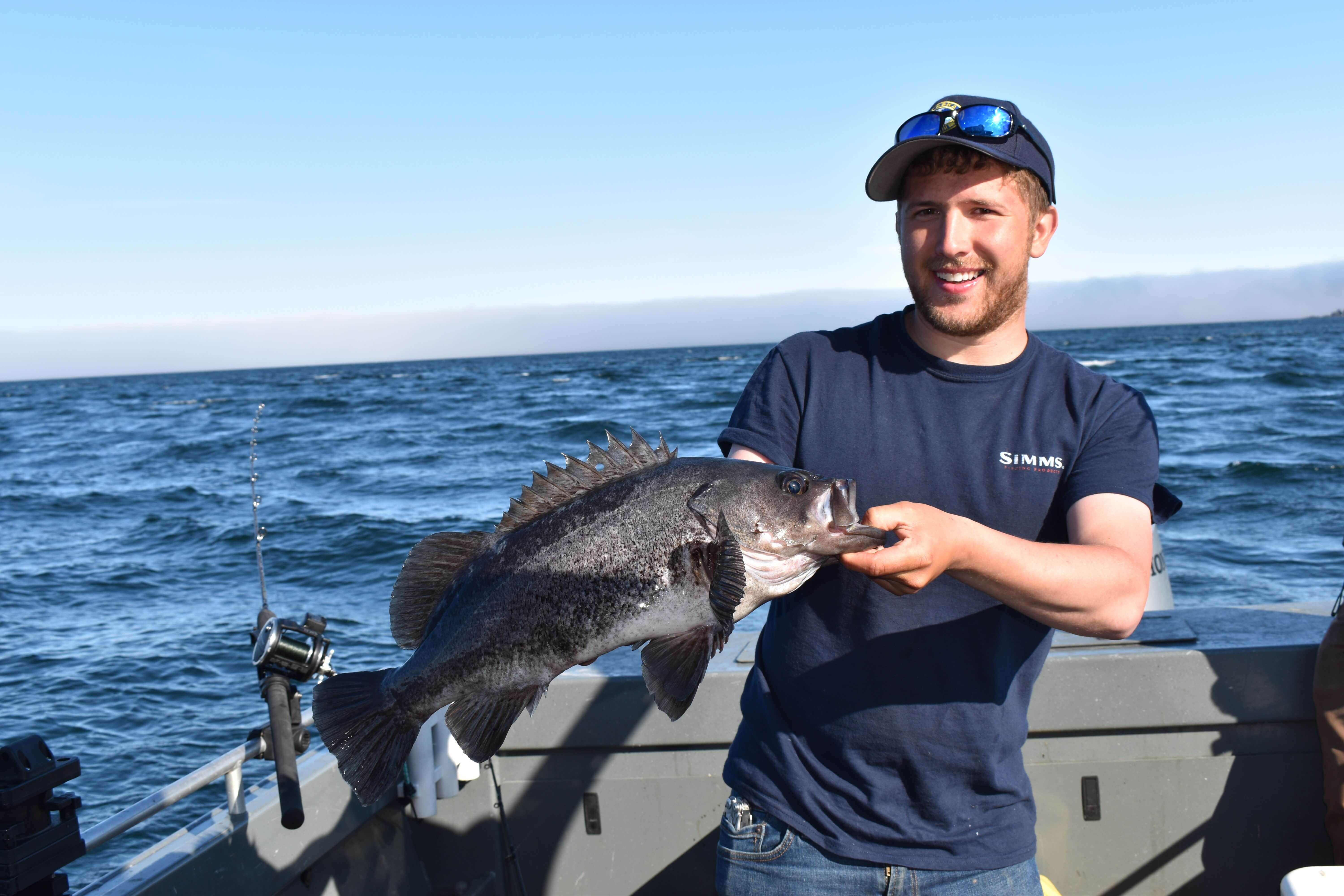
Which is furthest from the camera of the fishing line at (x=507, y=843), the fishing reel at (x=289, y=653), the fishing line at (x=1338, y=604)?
the fishing line at (x=507, y=843)

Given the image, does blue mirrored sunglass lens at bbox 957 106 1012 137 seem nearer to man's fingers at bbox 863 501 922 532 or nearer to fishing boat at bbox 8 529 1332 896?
man's fingers at bbox 863 501 922 532

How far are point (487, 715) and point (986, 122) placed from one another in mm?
1832

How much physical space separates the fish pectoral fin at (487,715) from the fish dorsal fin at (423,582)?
0.79 ft

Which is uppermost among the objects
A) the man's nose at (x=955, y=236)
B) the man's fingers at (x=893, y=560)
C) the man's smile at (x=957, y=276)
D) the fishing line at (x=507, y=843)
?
the man's nose at (x=955, y=236)

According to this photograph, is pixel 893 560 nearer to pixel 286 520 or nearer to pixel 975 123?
pixel 975 123

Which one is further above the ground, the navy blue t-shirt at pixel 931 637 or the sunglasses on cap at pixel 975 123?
the sunglasses on cap at pixel 975 123

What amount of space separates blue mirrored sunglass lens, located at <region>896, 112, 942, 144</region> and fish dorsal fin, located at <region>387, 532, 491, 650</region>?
56.6 inches

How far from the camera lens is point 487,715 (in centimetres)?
227

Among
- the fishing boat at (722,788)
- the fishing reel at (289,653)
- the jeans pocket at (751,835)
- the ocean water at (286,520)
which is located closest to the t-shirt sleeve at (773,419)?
the jeans pocket at (751,835)

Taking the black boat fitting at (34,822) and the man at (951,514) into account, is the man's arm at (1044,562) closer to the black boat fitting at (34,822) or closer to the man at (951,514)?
the man at (951,514)

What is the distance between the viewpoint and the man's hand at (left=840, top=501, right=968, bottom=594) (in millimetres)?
1896

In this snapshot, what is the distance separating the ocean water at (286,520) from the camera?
29.3ft

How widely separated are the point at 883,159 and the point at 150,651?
10.5m

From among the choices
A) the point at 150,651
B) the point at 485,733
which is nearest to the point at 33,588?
the point at 150,651
